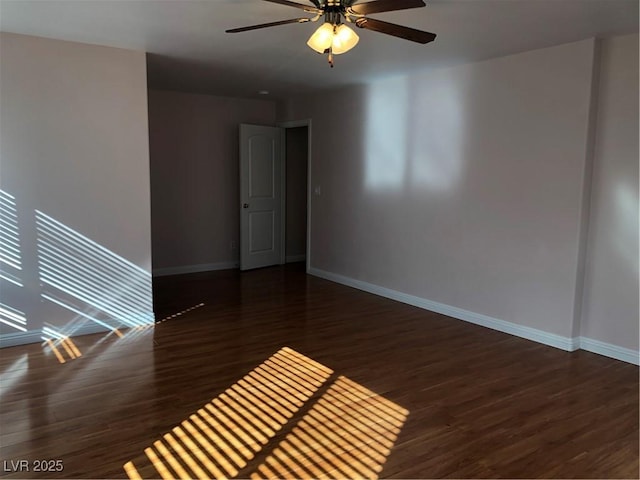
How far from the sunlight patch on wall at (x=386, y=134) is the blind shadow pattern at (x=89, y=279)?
2626mm

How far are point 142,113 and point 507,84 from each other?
3.07 meters

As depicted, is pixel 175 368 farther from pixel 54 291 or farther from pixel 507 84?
pixel 507 84

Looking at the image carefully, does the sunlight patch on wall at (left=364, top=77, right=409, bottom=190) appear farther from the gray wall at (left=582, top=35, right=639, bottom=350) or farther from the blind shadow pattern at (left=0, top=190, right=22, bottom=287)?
the blind shadow pattern at (left=0, top=190, right=22, bottom=287)

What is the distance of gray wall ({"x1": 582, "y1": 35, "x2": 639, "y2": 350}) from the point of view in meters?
3.53

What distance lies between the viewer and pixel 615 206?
3646 millimetres

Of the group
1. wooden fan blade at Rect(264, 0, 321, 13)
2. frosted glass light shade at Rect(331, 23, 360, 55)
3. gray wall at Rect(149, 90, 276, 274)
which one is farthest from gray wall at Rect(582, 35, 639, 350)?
gray wall at Rect(149, 90, 276, 274)

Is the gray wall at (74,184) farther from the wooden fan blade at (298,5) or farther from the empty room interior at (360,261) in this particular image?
the wooden fan blade at (298,5)

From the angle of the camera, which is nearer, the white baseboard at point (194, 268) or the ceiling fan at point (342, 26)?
→ the ceiling fan at point (342, 26)

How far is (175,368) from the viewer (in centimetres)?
344

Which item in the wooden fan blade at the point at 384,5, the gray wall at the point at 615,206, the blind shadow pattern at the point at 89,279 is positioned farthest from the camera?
the blind shadow pattern at the point at 89,279

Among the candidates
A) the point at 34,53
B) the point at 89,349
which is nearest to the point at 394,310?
the point at 89,349

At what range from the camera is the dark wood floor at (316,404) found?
2.36 m

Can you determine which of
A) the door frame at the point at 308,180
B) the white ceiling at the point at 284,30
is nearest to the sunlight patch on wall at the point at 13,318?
the white ceiling at the point at 284,30

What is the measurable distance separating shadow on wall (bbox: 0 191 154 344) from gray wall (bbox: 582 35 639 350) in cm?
367
